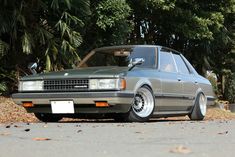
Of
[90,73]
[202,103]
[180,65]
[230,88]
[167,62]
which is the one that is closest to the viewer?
[90,73]

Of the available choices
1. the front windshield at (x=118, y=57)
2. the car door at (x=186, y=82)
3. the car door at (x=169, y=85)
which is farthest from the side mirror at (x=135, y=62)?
the car door at (x=186, y=82)

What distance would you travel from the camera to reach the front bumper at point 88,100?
8.77 m

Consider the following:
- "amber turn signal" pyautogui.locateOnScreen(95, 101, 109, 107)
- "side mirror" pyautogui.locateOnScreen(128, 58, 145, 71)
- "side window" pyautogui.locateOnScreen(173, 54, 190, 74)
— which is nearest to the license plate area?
"amber turn signal" pyautogui.locateOnScreen(95, 101, 109, 107)

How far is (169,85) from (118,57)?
39.7 inches

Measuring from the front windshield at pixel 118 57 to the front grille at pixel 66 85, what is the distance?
1.20 meters

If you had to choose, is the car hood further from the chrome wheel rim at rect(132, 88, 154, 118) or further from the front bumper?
the chrome wheel rim at rect(132, 88, 154, 118)

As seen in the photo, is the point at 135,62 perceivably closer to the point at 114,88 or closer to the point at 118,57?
the point at 118,57

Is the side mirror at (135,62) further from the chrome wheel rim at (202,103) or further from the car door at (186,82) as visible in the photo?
the chrome wheel rim at (202,103)

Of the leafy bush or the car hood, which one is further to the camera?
the leafy bush

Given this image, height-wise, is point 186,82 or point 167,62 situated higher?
point 167,62

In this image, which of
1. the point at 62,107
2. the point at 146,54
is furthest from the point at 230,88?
the point at 62,107

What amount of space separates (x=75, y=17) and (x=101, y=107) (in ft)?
23.1

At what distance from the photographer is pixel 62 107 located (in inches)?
353

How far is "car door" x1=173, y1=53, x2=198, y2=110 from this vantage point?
1085 centimetres
